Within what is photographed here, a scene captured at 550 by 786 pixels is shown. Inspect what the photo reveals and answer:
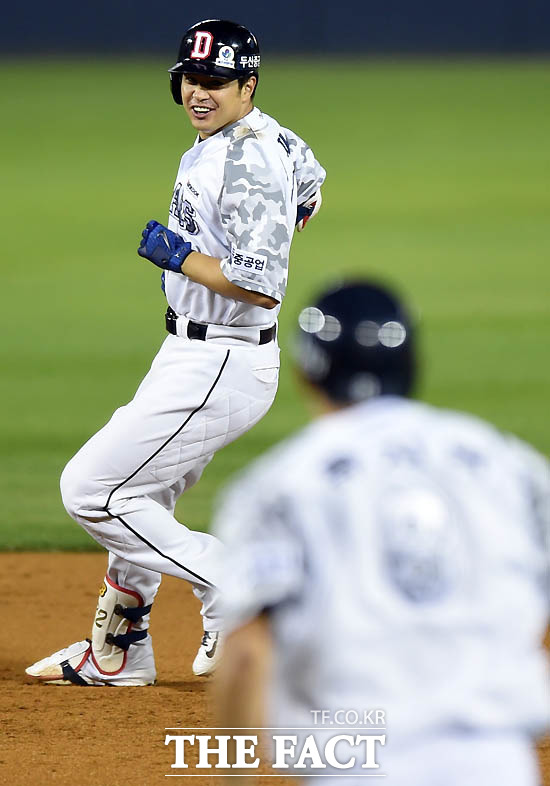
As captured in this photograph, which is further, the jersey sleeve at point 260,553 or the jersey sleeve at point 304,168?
the jersey sleeve at point 304,168

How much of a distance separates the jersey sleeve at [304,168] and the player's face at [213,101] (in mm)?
235

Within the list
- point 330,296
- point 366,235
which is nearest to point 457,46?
point 366,235

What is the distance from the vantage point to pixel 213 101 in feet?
16.9

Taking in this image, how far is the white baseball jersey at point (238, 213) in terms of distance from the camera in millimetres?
4930

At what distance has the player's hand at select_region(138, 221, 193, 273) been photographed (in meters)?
4.95

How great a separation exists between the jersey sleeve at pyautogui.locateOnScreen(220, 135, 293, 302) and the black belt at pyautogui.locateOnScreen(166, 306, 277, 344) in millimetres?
239

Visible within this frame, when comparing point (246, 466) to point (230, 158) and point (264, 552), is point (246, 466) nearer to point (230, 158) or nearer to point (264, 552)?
point (230, 158)

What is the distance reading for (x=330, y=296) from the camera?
2553mm

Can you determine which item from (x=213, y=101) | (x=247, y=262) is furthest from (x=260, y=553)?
(x=213, y=101)

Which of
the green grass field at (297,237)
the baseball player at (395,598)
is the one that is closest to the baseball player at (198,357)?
the green grass field at (297,237)

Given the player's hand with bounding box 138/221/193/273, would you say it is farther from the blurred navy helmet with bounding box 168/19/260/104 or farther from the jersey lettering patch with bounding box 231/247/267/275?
the blurred navy helmet with bounding box 168/19/260/104

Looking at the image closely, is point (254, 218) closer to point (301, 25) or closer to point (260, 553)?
point (260, 553)

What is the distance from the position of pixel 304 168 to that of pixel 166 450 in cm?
126
